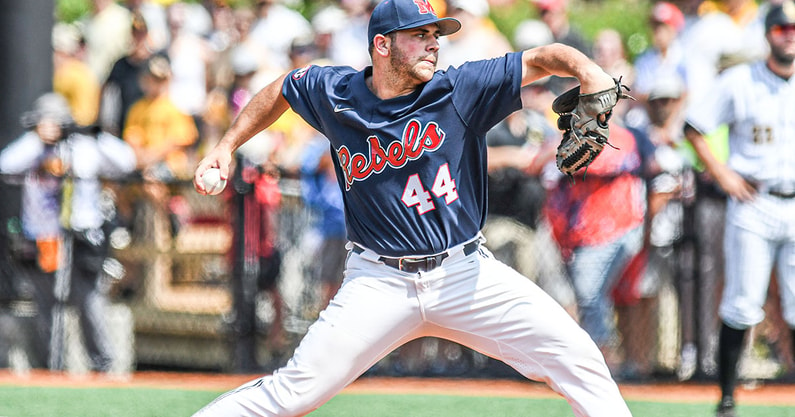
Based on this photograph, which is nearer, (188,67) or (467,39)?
(467,39)

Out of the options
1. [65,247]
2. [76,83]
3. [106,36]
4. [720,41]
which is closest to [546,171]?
[720,41]

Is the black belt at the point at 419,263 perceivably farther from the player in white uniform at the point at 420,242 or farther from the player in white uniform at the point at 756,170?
the player in white uniform at the point at 756,170

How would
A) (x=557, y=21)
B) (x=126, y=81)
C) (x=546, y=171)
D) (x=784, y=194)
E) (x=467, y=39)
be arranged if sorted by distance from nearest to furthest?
(x=784, y=194) → (x=546, y=171) → (x=467, y=39) → (x=557, y=21) → (x=126, y=81)

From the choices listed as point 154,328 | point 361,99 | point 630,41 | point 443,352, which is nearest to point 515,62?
point 361,99

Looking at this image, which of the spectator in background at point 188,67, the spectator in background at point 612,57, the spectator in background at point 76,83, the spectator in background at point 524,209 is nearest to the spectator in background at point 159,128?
the spectator in background at point 188,67

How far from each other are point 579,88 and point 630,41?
8.29m

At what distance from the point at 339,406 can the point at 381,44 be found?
3.31 metres

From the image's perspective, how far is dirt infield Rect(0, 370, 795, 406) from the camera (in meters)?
7.84

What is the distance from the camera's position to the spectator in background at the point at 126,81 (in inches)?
407

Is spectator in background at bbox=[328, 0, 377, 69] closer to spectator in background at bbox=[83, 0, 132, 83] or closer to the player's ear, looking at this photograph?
spectator in background at bbox=[83, 0, 132, 83]

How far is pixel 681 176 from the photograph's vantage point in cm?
834

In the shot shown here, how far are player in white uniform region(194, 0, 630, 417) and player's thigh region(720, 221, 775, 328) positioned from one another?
2666 mm

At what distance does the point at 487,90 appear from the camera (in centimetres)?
440

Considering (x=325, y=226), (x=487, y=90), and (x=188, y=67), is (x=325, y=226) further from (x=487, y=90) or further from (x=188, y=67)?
(x=487, y=90)
